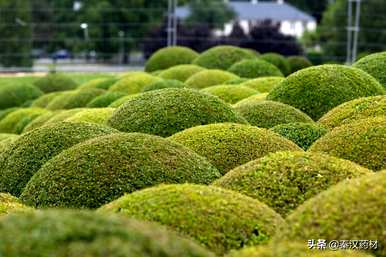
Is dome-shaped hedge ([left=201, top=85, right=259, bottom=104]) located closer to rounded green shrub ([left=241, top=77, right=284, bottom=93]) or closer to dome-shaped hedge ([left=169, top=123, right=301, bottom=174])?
rounded green shrub ([left=241, top=77, right=284, bottom=93])

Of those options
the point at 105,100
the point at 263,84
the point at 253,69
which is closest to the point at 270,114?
the point at 263,84

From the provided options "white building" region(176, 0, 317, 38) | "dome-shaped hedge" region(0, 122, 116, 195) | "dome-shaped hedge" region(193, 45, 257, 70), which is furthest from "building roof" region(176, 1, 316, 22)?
"dome-shaped hedge" region(0, 122, 116, 195)

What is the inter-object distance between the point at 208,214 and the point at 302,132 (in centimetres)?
318

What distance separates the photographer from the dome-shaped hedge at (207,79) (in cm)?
1380

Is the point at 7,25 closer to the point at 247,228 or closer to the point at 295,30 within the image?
the point at 295,30

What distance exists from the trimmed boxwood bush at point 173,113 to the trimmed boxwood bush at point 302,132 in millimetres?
404

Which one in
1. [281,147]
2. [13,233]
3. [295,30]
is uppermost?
[13,233]

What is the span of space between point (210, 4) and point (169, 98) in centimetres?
3916

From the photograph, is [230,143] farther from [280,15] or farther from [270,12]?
[270,12]

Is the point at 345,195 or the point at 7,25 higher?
the point at 345,195

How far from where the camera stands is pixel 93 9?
38.5 meters

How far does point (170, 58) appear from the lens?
66.0ft

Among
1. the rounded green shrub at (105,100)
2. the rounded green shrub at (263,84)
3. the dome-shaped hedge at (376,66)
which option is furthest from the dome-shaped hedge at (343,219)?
the rounded green shrub at (105,100)

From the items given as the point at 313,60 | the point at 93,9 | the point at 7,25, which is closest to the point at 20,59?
the point at 7,25
